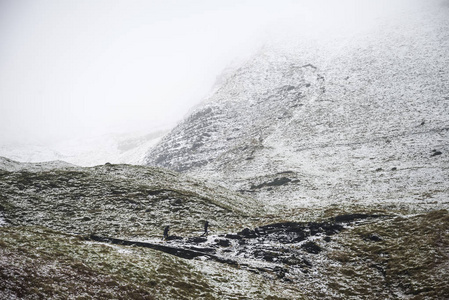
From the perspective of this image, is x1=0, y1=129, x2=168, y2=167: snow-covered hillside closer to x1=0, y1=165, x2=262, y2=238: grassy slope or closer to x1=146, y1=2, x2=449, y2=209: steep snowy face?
x1=146, y1=2, x2=449, y2=209: steep snowy face

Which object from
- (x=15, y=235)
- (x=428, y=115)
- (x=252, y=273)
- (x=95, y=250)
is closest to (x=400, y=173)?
(x=428, y=115)

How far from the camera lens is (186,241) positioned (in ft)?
71.5

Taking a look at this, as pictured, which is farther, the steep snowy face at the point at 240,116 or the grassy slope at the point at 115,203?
the steep snowy face at the point at 240,116

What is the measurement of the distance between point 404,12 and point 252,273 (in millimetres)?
142767

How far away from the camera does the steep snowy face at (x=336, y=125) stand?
147ft

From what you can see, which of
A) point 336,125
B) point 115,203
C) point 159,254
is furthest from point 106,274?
point 336,125

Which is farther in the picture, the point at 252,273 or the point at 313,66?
the point at 313,66

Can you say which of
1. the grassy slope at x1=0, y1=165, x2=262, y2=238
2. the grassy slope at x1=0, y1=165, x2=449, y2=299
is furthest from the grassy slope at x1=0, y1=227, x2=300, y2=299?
the grassy slope at x1=0, y1=165, x2=262, y2=238

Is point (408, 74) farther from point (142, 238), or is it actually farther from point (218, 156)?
point (142, 238)

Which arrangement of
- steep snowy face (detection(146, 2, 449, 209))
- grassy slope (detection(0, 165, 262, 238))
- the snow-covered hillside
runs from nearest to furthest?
grassy slope (detection(0, 165, 262, 238)), steep snowy face (detection(146, 2, 449, 209)), the snow-covered hillside

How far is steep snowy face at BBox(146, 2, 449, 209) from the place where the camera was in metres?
44.8

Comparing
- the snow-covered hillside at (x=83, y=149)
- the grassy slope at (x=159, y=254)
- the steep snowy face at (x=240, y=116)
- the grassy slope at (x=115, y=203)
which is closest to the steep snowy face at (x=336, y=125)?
the steep snowy face at (x=240, y=116)

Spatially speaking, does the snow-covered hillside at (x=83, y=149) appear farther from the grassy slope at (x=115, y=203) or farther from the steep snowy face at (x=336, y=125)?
the grassy slope at (x=115, y=203)

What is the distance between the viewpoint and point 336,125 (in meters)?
69.1
